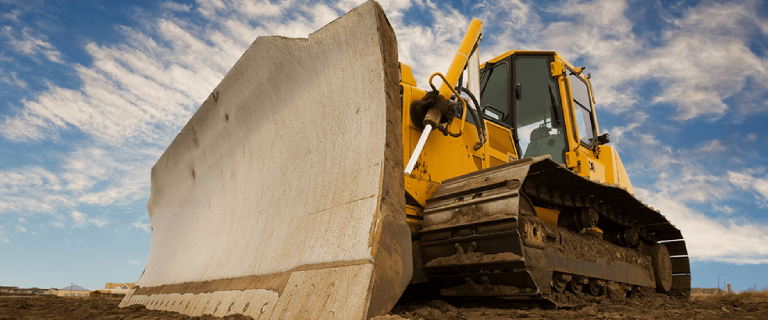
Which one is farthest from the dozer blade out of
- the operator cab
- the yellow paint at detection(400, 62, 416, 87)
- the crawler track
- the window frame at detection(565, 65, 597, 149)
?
the window frame at detection(565, 65, 597, 149)

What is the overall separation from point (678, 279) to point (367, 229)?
15.3 feet

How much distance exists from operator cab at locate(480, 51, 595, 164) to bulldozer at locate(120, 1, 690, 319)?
0.02 m

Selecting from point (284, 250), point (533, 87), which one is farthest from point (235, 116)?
point (533, 87)

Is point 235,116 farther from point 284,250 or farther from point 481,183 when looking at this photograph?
point 481,183

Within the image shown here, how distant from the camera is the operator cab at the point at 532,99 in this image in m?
4.80

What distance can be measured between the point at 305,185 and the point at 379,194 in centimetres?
74

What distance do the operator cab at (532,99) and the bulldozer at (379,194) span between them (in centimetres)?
2

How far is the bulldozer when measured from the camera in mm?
2178

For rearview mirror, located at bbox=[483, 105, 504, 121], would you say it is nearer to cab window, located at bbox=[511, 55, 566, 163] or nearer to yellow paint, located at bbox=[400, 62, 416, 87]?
cab window, located at bbox=[511, 55, 566, 163]

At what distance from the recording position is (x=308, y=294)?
2.07 meters

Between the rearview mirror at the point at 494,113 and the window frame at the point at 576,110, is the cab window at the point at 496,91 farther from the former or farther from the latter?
the window frame at the point at 576,110

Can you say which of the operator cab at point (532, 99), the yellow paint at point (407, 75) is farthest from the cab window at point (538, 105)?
the yellow paint at point (407, 75)

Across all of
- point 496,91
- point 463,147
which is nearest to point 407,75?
point 463,147

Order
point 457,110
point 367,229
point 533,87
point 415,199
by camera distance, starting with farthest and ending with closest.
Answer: point 533,87 → point 457,110 → point 415,199 → point 367,229
